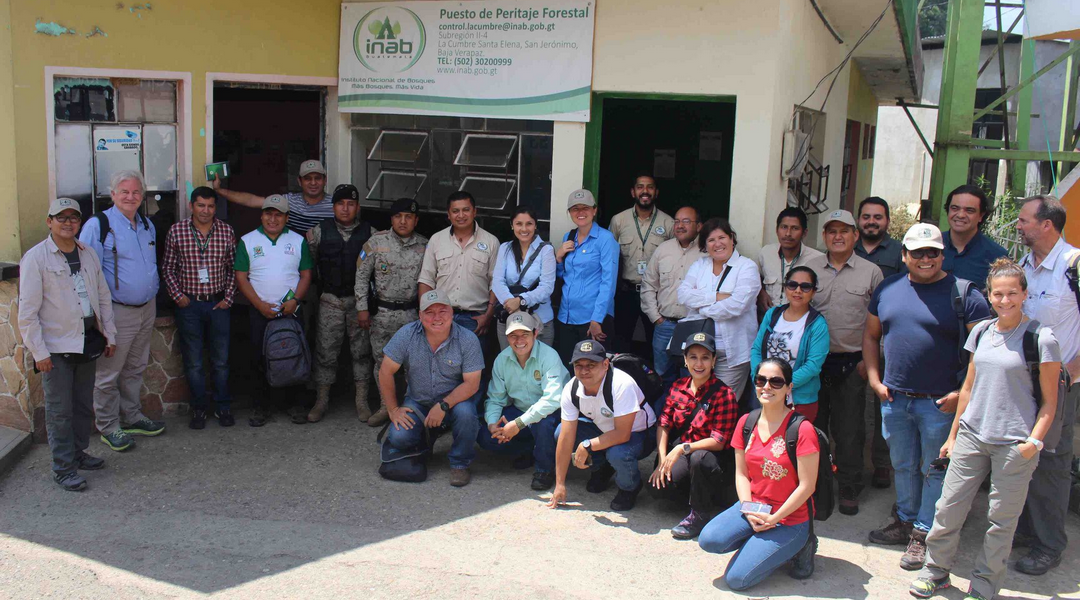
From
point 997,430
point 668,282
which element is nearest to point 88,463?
point 668,282

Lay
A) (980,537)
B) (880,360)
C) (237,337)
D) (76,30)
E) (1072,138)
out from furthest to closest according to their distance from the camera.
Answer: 1. (1072,138)
2. (237,337)
3. (76,30)
4. (880,360)
5. (980,537)

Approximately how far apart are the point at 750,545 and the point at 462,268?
3.06m

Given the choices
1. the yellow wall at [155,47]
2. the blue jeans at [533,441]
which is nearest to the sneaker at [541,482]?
the blue jeans at [533,441]

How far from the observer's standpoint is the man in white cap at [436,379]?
5.89 metres

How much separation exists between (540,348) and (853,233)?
2.04m

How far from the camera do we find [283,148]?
10016 millimetres

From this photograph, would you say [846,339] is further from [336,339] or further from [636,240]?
[336,339]

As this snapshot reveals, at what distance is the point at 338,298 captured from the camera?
23.0 feet

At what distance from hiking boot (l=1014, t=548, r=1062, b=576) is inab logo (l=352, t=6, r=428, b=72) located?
570 centimetres

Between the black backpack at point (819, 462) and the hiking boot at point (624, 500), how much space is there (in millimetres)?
1057

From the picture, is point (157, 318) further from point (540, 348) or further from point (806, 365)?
point (806, 365)

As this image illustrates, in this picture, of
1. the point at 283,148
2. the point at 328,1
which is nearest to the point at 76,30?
the point at 328,1

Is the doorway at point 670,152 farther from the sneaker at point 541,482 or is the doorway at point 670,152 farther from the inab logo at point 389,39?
the sneaker at point 541,482

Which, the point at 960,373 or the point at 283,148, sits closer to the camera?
the point at 960,373
